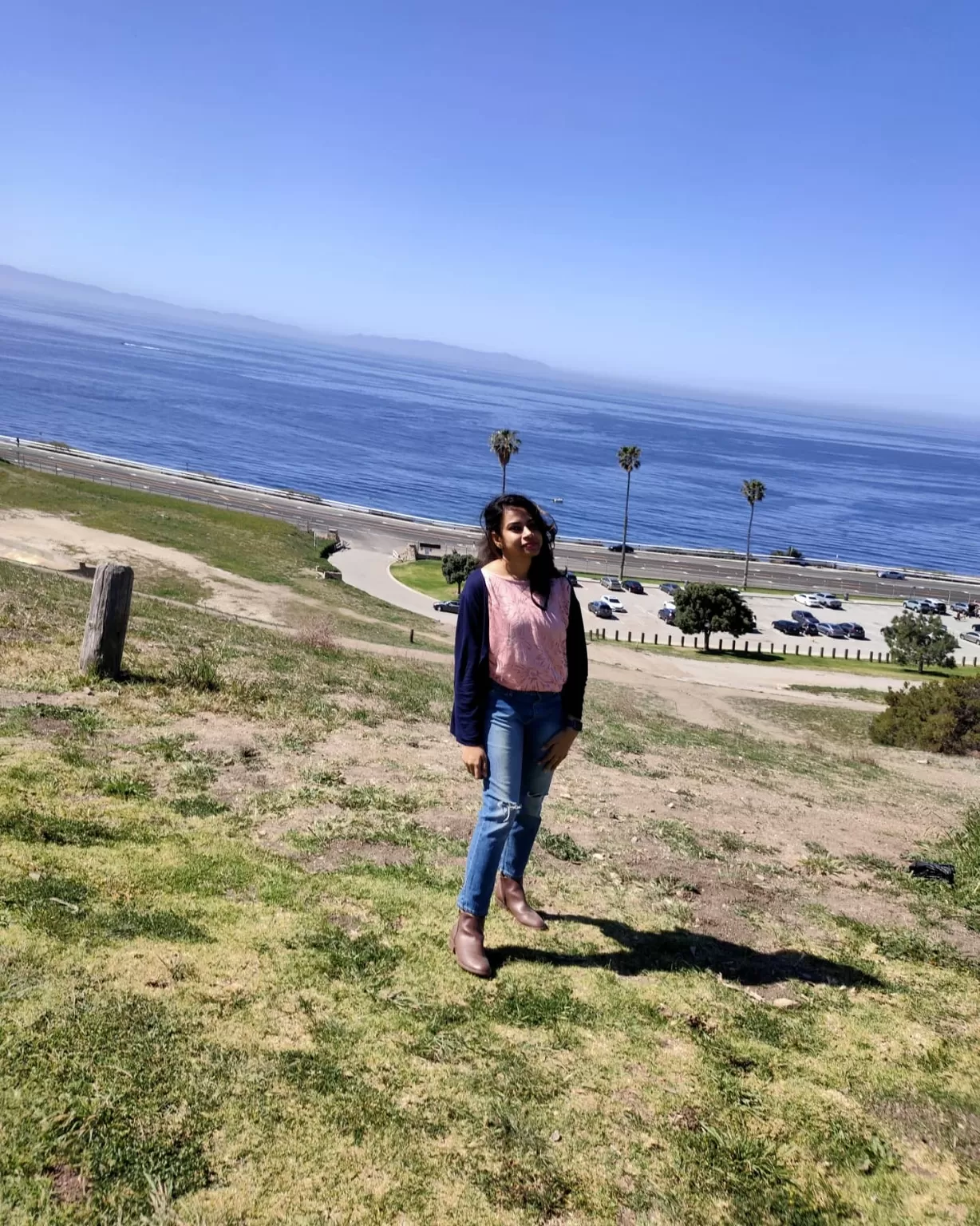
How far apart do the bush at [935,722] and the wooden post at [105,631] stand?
17.6 meters

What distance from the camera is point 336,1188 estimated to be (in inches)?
125

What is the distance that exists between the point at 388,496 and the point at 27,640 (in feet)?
348

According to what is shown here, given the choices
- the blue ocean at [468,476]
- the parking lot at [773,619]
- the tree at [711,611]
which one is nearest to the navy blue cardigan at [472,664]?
the tree at [711,611]

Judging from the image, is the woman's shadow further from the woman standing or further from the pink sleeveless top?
the pink sleeveless top

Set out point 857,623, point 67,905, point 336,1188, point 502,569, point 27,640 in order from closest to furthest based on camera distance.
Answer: point 336,1188, point 67,905, point 502,569, point 27,640, point 857,623

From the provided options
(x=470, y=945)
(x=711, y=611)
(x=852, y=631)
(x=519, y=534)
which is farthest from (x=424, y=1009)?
(x=852, y=631)

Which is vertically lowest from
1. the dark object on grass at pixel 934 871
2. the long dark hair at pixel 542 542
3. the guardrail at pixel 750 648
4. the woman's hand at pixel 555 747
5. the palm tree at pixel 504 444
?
the guardrail at pixel 750 648

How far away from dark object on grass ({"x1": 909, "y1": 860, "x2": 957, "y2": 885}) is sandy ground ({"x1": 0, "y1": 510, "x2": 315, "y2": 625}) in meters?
21.8

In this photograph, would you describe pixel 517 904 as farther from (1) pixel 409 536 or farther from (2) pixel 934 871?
(1) pixel 409 536

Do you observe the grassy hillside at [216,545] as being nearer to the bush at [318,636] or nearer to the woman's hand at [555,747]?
the bush at [318,636]

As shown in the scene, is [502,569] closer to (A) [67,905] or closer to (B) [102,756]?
(A) [67,905]

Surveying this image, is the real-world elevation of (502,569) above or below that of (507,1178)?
above

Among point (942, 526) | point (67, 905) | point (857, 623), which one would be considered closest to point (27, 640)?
point (67, 905)

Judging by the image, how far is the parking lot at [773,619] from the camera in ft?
194
